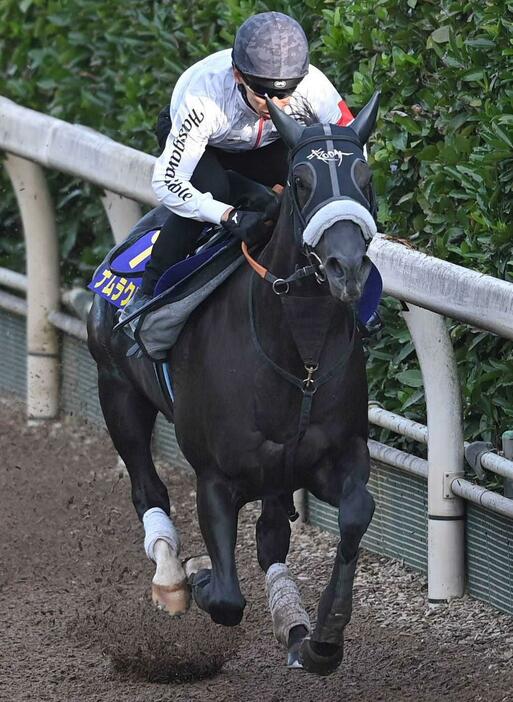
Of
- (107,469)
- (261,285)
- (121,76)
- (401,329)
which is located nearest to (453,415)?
(401,329)

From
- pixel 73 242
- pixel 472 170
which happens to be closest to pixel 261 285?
pixel 472 170

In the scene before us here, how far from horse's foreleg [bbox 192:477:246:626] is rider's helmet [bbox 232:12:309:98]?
130 centimetres

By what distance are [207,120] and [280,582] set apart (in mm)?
1589

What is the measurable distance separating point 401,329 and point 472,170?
0.92 meters

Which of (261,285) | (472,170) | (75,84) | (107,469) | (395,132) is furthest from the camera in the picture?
(75,84)

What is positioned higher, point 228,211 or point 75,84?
point 228,211

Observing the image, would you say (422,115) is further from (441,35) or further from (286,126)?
(286,126)

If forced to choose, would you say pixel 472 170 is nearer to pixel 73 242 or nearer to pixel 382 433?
pixel 382 433

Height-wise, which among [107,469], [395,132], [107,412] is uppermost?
[395,132]

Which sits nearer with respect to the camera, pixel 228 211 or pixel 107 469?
pixel 228 211

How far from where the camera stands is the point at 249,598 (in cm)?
670

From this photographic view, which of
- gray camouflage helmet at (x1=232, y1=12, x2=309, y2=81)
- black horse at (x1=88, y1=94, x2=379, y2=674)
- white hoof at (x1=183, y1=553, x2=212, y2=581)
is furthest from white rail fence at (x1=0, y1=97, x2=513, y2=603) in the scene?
gray camouflage helmet at (x1=232, y1=12, x2=309, y2=81)

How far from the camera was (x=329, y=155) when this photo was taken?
4828 mm

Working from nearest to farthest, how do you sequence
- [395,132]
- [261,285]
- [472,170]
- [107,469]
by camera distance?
[261,285] → [472,170] → [395,132] → [107,469]
